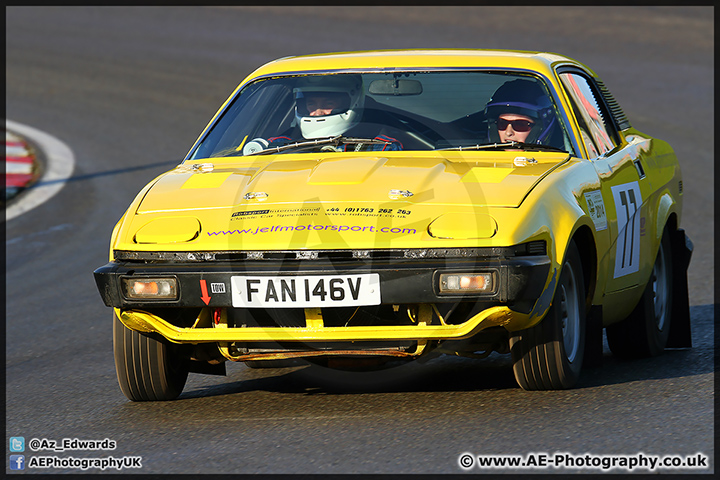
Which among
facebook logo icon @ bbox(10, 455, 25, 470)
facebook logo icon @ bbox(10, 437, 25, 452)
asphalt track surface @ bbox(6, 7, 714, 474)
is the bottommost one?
facebook logo icon @ bbox(10, 437, 25, 452)

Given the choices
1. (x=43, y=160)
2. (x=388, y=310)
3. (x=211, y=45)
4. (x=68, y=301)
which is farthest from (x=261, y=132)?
(x=211, y=45)

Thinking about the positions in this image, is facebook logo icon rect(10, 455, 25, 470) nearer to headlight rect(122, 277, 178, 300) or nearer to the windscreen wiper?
headlight rect(122, 277, 178, 300)

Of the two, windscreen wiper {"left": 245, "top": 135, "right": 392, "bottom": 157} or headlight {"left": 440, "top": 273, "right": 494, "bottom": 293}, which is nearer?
headlight {"left": 440, "top": 273, "right": 494, "bottom": 293}

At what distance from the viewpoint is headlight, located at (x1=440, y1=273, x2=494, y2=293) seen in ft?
14.7

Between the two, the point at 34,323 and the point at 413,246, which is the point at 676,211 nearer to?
the point at 413,246

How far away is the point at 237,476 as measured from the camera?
12.9 feet

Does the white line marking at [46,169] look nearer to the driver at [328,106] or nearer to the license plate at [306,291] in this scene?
the driver at [328,106]

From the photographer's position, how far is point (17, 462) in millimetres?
4367

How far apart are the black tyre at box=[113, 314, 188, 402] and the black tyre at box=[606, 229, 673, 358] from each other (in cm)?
245

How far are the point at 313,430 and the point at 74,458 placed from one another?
0.91 metres

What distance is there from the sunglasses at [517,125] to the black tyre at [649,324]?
3.83 feet

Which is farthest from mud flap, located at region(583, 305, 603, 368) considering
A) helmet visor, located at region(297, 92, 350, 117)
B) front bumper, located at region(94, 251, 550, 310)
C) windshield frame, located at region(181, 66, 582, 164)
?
helmet visor, located at region(297, 92, 350, 117)

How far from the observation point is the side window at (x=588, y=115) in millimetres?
5895

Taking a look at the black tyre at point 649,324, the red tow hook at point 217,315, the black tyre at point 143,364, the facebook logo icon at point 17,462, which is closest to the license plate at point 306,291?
the red tow hook at point 217,315
